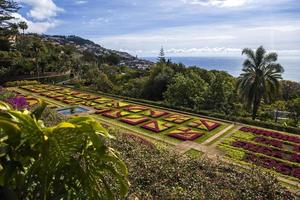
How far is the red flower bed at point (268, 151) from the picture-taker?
17.5 metres

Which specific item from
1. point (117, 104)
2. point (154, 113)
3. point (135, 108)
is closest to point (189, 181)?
point (154, 113)

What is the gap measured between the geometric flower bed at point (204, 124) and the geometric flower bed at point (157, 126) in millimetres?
1907

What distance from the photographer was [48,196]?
141 inches

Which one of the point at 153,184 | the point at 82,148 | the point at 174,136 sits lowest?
the point at 174,136

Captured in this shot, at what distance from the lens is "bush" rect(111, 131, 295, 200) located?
717 cm

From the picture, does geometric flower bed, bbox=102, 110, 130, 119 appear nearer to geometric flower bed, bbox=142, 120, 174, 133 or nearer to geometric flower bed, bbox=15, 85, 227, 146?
geometric flower bed, bbox=15, 85, 227, 146

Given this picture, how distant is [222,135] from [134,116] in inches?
333

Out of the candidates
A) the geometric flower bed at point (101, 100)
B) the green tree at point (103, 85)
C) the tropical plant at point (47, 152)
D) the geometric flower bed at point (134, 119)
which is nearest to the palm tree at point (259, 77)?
the geometric flower bed at point (134, 119)

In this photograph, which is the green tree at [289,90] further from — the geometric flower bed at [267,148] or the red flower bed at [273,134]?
the geometric flower bed at [267,148]

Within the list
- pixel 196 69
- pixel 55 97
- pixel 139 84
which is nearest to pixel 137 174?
pixel 55 97

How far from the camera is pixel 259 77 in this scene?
89.3 ft

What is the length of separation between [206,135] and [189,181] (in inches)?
546

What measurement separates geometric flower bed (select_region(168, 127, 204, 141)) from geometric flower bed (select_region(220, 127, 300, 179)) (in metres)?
2.14

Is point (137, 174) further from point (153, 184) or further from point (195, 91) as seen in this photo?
point (195, 91)
